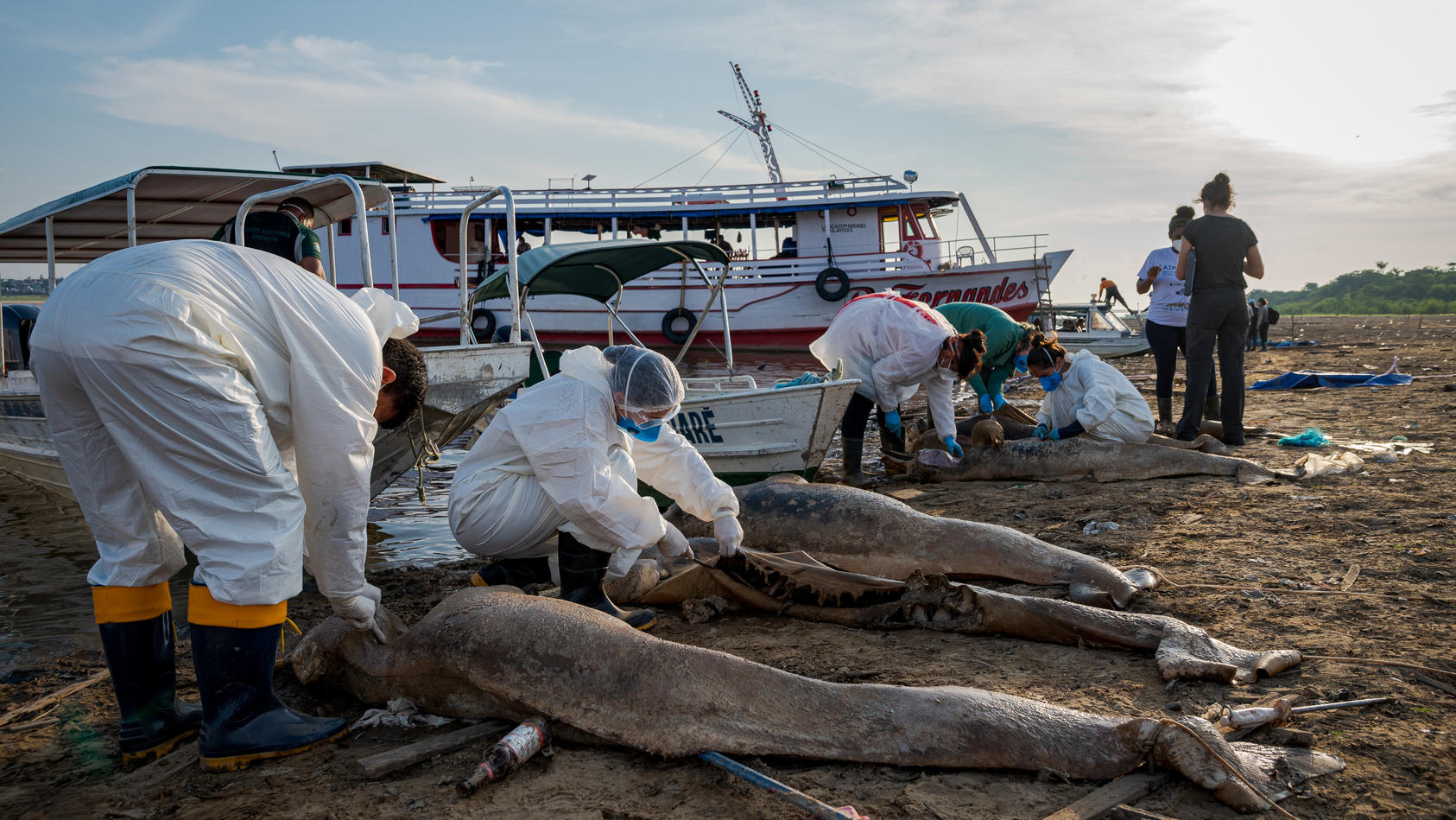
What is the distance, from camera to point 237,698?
3.03 meters

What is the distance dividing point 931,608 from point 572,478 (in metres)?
1.81

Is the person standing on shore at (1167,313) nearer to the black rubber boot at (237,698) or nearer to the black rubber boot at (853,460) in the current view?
the black rubber boot at (853,460)

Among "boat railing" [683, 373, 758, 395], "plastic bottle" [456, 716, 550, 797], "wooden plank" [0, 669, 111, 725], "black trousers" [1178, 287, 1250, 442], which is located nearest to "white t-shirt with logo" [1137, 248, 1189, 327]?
"black trousers" [1178, 287, 1250, 442]

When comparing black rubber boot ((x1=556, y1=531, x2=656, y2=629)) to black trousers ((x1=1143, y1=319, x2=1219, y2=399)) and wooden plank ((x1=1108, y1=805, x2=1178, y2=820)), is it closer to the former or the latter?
wooden plank ((x1=1108, y1=805, x2=1178, y2=820))

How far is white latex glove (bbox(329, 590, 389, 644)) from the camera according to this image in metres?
3.29

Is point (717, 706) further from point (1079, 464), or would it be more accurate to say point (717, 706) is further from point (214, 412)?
point (1079, 464)

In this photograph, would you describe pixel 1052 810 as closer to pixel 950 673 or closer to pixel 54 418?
pixel 950 673

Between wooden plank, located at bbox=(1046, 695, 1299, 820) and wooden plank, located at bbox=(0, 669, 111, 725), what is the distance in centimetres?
389

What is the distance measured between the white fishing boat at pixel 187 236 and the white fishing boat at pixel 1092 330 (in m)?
16.8

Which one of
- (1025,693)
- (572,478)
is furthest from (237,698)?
(1025,693)

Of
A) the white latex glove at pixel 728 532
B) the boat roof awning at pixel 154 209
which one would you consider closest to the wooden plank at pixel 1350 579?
the white latex glove at pixel 728 532

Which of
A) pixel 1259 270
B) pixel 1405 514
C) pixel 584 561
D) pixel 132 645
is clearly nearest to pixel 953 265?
pixel 1259 270

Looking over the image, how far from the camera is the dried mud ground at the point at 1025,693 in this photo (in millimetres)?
2676

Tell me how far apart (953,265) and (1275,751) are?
2240 cm
